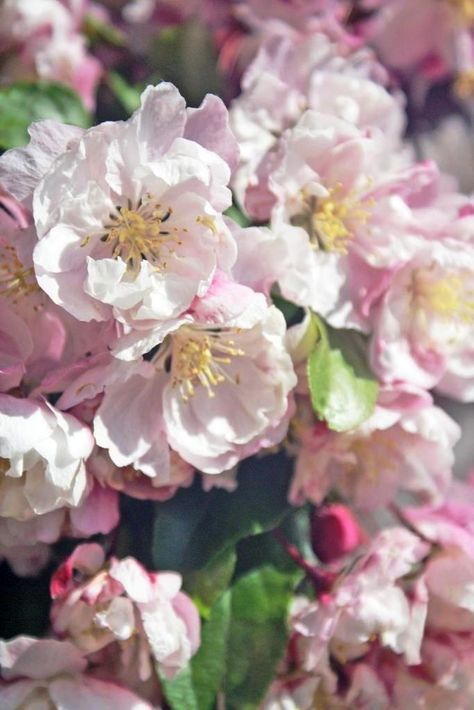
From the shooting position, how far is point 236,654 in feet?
1.91

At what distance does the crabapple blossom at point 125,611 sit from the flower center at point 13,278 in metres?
0.14

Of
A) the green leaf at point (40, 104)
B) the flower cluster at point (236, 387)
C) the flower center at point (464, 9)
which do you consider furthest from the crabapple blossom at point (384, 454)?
the flower center at point (464, 9)

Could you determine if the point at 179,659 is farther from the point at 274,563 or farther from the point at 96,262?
the point at 96,262

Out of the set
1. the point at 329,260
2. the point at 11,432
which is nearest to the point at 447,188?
the point at 329,260

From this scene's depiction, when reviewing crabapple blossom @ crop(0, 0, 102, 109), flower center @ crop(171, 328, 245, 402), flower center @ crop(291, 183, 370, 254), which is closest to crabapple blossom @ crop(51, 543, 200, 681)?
flower center @ crop(171, 328, 245, 402)

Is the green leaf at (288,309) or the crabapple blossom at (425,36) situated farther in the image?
the crabapple blossom at (425,36)

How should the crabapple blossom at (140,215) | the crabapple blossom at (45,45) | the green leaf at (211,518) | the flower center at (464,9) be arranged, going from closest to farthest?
the crabapple blossom at (140,215)
the green leaf at (211,518)
the crabapple blossom at (45,45)
the flower center at (464,9)

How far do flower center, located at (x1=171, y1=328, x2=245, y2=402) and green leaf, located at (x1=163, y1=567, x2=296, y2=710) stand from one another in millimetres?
136

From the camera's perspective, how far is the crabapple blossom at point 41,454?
477 mm

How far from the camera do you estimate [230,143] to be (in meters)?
0.51

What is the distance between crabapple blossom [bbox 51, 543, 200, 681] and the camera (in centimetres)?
52

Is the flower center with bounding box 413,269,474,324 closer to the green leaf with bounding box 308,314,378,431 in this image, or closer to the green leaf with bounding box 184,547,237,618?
the green leaf with bounding box 308,314,378,431

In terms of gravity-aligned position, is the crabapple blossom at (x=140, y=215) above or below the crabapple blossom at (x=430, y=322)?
above

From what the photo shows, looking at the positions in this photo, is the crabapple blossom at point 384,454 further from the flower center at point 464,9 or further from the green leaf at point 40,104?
the flower center at point 464,9
